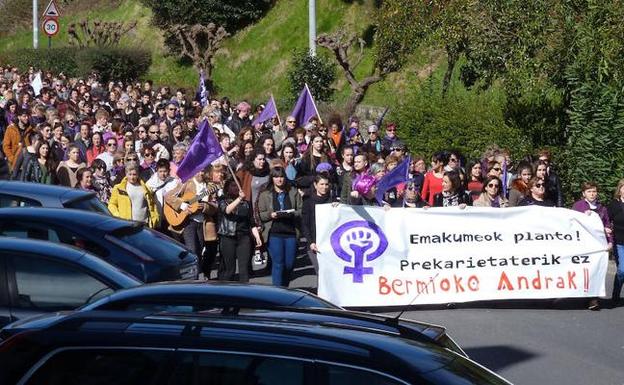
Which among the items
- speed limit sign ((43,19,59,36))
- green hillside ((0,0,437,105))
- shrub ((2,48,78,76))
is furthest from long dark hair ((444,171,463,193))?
shrub ((2,48,78,76))

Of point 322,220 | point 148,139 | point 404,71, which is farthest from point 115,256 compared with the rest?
point 404,71

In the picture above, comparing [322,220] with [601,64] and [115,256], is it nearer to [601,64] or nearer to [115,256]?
[115,256]

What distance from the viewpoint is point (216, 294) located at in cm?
626

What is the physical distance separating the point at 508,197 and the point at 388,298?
116 inches

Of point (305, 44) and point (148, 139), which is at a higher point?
point (305, 44)

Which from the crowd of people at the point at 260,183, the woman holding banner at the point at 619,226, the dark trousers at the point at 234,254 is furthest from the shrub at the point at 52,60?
the woman holding banner at the point at 619,226

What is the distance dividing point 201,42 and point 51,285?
35.1 meters

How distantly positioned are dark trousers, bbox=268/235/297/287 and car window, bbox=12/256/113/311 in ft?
16.1

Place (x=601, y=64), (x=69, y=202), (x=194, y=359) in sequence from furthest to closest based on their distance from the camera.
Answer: (x=601, y=64)
(x=69, y=202)
(x=194, y=359)

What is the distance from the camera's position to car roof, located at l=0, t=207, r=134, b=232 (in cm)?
995

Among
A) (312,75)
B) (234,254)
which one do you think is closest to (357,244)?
(234,254)

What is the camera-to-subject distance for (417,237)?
12.6 meters

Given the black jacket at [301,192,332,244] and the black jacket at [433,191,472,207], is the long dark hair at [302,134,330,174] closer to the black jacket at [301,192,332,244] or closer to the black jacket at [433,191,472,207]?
the black jacket at [433,191,472,207]

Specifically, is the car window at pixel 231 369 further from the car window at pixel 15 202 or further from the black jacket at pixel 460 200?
the black jacket at pixel 460 200
